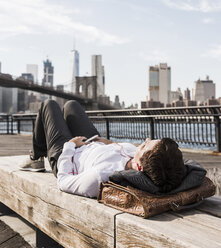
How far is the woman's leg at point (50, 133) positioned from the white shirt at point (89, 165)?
17 centimetres

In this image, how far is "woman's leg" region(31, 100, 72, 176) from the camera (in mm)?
2365

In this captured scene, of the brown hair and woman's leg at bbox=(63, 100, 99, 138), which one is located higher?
woman's leg at bbox=(63, 100, 99, 138)

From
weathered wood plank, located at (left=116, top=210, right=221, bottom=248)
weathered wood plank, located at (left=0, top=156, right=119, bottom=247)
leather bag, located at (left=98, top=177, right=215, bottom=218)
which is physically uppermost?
leather bag, located at (left=98, top=177, right=215, bottom=218)

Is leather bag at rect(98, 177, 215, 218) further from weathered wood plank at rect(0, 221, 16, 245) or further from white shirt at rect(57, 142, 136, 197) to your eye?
weathered wood plank at rect(0, 221, 16, 245)

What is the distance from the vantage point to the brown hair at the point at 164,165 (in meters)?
1.40

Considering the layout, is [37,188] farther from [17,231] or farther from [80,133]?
[80,133]

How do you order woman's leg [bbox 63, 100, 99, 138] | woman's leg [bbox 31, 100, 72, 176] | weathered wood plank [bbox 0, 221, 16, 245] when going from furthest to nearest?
woman's leg [bbox 63, 100, 99, 138] → woman's leg [bbox 31, 100, 72, 176] → weathered wood plank [bbox 0, 221, 16, 245]

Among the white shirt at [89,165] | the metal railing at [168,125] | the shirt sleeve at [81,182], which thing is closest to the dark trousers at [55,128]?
the white shirt at [89,165]

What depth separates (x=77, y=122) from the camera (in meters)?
2.74

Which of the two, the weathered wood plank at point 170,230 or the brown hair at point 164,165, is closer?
the weathered wood plank at point 170,230

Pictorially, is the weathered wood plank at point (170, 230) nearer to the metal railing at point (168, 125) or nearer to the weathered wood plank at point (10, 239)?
the weathered wood plank at point (10, 239)

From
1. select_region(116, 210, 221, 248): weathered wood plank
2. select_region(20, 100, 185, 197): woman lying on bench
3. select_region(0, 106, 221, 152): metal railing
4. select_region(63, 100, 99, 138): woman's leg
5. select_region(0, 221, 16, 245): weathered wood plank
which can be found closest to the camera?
select_region(116, 210, 221, 248): weathered wood plank

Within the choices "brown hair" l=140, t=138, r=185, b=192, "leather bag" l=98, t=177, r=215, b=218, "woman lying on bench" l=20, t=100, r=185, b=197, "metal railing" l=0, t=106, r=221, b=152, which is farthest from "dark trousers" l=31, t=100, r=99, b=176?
"metal railing" l=0, t=106, r=221, b=152

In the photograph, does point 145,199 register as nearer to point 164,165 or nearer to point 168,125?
point 164,165
